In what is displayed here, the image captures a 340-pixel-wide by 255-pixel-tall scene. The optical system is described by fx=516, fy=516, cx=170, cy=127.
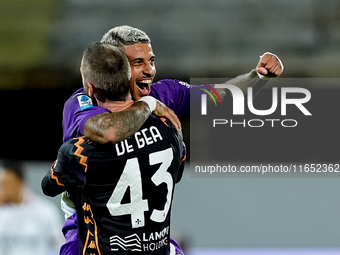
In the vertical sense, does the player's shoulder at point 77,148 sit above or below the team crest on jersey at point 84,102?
below

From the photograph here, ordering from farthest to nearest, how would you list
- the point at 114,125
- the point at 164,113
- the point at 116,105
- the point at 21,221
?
the point at 21,221, the point at 164,113, the point at 116,105, the point at 114,125

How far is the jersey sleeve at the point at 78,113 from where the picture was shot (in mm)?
2230

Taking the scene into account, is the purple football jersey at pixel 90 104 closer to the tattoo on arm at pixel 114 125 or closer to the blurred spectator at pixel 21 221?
the tattoo on arm at pixel 114 125

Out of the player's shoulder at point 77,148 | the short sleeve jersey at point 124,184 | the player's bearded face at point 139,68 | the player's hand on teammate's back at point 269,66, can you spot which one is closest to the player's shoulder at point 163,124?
the short sleeve jersey at point 124,184

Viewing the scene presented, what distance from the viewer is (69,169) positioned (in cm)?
220

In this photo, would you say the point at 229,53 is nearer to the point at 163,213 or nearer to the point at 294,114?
the point at 294,114

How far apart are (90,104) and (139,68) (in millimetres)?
451

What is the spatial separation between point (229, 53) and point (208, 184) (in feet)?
8.51

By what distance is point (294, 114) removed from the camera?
8328 millimetres

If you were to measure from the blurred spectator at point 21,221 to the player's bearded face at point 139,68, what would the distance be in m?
3.24

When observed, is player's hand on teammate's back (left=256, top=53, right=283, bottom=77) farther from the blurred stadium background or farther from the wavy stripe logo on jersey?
the blurred stadium background

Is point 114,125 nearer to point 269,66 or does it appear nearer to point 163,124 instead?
point 163,124

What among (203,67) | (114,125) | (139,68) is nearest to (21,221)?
(139,68)

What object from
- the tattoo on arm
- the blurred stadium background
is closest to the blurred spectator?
the blurred stadium background
